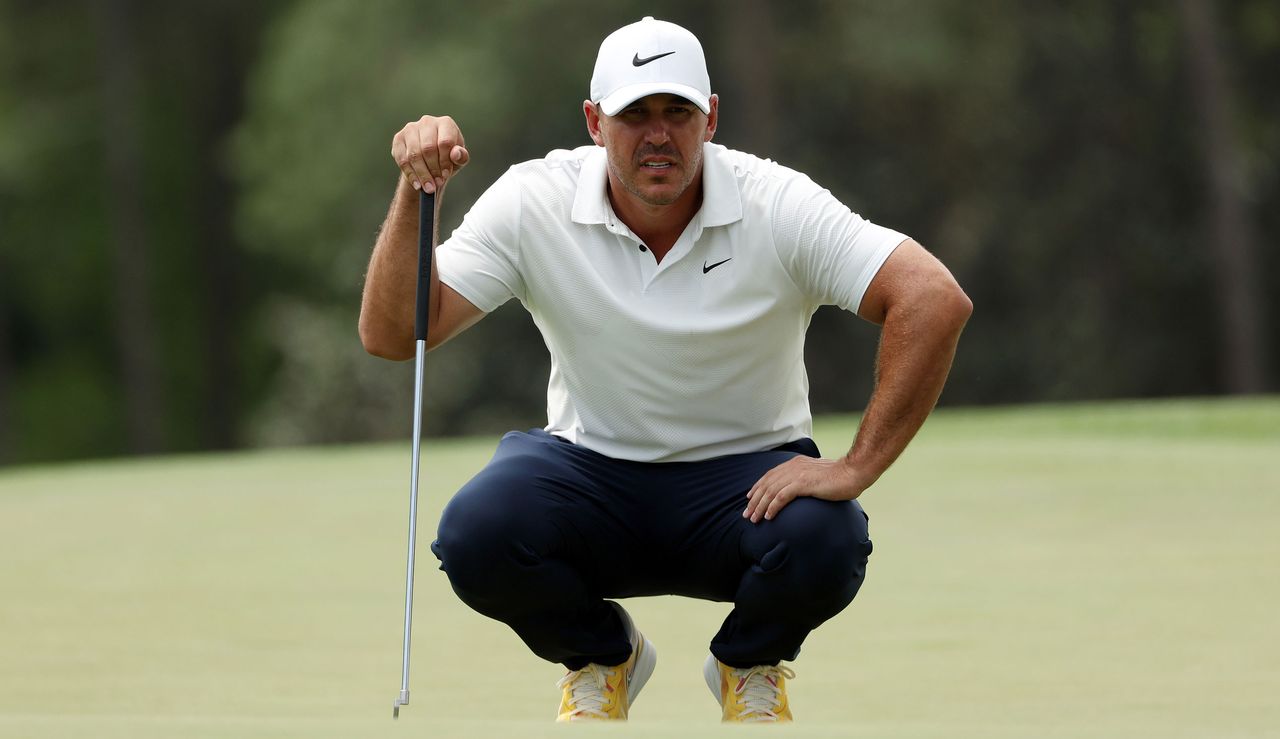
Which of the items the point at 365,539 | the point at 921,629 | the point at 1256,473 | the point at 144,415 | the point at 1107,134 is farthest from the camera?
the point at 144,415

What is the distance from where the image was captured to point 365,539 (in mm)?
6184

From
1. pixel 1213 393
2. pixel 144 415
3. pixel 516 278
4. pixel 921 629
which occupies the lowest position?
pixel 144 415

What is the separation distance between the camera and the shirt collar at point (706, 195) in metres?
3.42

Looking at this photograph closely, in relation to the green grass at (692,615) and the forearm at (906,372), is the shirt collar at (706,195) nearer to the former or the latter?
→ the forearm at (906,372)

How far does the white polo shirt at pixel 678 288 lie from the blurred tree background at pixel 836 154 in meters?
16.5

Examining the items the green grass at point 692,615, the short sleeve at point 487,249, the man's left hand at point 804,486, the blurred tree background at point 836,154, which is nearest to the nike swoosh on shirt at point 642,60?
the short sleeve at point 487,249

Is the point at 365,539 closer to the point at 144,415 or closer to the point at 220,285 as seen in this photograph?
the point at 144,415

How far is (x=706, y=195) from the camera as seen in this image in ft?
11.3

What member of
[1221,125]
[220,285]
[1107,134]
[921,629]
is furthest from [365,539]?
[220,285]

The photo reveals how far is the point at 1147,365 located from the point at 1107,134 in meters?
2.69

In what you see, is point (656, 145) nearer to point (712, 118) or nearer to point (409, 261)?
point (712, 118)

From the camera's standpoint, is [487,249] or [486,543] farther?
[487,249]

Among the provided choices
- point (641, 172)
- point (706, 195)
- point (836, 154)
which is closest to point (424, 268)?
point (641, 172)

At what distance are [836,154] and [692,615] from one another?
17262 mm
